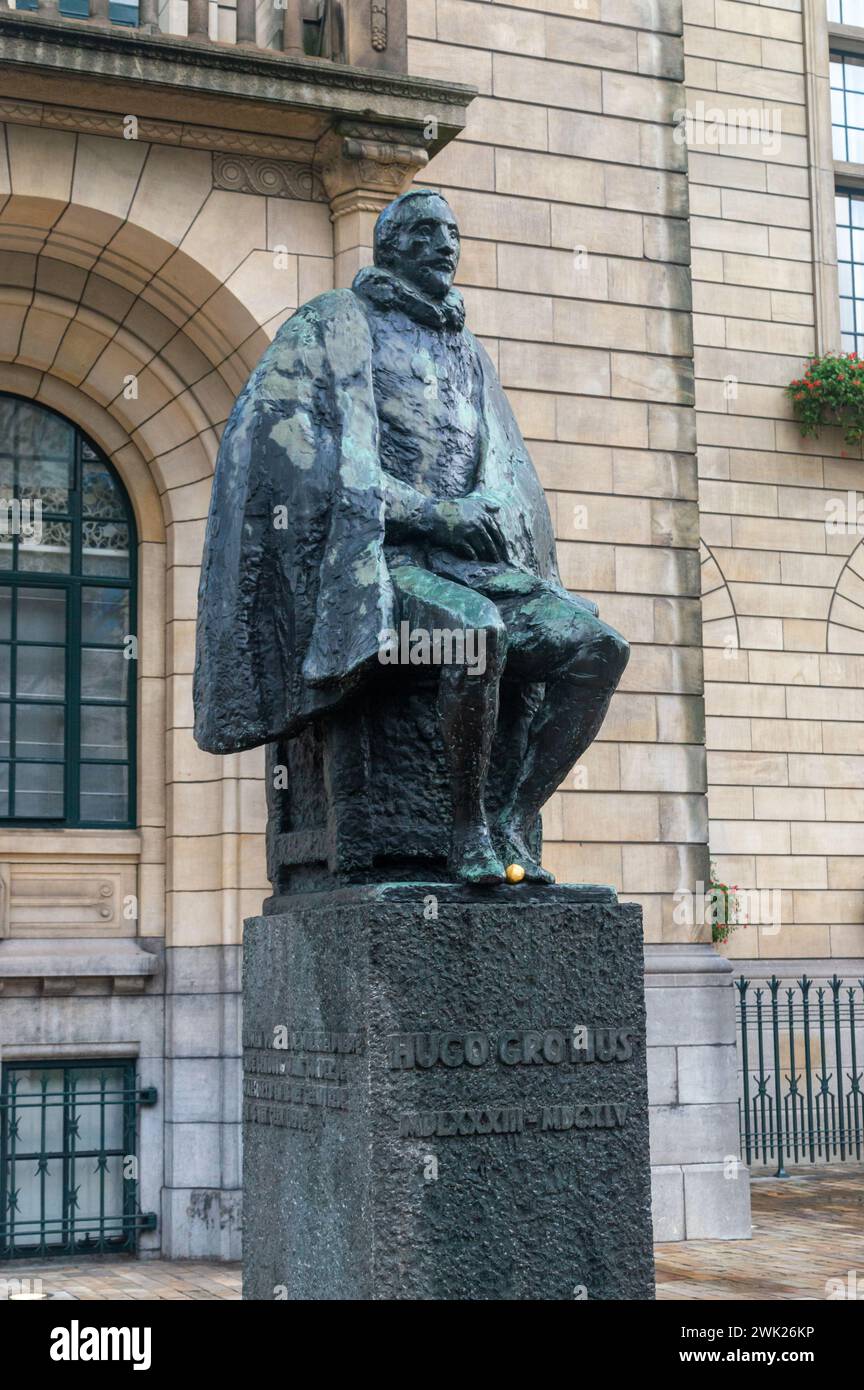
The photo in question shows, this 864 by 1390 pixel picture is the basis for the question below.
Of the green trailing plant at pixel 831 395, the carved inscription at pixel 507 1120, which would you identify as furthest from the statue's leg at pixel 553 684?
the green trailing plant at pixel 831 395

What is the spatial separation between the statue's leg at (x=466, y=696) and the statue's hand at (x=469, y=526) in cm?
27

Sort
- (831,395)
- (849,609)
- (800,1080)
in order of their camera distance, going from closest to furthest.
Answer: (800,1080) < (831,395) < (849,609)

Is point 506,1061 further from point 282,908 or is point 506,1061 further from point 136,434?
point 136,434

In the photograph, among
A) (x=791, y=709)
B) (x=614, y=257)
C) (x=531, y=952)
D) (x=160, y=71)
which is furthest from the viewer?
(x=791, y=709)

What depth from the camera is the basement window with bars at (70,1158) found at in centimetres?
1206

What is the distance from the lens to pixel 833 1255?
468 inches

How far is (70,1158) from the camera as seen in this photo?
12211 millimetres

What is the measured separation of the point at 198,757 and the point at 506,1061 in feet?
23.7

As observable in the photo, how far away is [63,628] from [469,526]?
7.46 metres

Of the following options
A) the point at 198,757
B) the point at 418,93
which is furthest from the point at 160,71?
the point at 198,757

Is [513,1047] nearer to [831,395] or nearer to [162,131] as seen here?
[162,131]

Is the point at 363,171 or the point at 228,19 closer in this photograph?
the point at 363,171

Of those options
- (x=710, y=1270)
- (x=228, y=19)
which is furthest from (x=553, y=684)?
(x=228, y=19)
